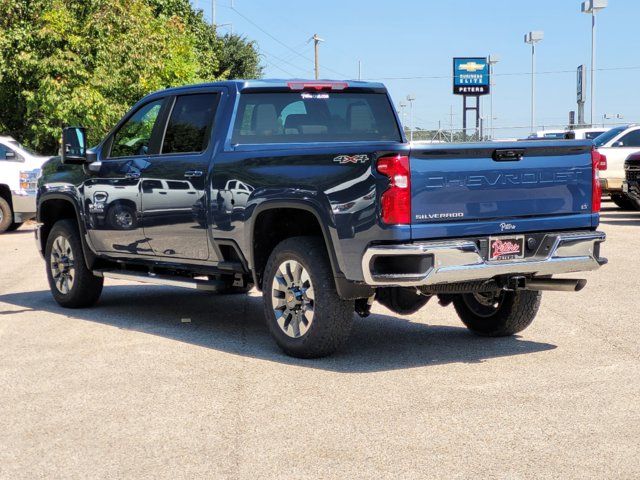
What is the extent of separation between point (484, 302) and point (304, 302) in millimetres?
1675

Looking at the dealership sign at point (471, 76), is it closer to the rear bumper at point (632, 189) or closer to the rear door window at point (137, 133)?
the rear bumper at point (632, 189)

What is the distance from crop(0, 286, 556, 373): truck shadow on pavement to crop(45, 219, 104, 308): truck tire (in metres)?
0.13

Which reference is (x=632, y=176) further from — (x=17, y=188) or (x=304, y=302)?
(x=304, y=302)

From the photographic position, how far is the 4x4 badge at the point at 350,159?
7.05 m

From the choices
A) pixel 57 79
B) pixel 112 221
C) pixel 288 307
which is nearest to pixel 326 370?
pixel 288 307

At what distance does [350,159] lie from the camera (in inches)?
282

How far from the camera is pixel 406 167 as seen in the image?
6926 millimetres

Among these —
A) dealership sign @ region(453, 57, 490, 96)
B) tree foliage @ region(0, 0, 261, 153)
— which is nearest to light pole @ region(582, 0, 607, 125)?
dealership sign @ region(453, 57, 490, 96)

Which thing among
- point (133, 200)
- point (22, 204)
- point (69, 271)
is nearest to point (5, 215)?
point (22, 204)

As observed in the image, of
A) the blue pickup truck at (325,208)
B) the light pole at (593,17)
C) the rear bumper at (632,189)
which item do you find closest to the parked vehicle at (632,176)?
the rear bumper at (632,189)

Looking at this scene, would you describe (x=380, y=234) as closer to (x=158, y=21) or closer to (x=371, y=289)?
(x=371, y=289)

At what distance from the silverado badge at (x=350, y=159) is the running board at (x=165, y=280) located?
1.92 m

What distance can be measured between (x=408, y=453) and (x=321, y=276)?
7.88 feet

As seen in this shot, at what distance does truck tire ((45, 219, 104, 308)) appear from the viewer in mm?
10477
